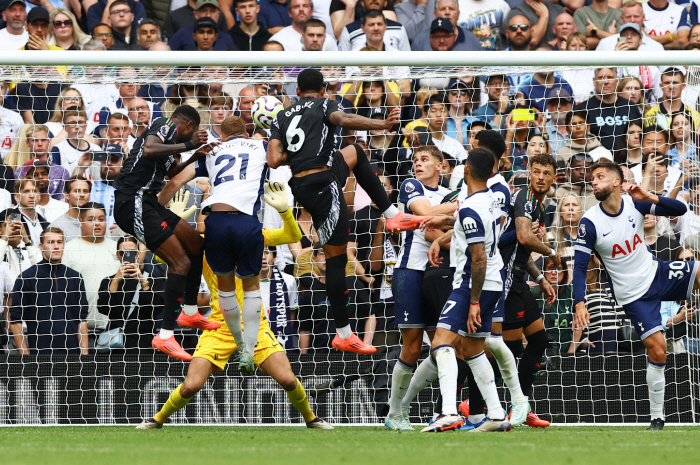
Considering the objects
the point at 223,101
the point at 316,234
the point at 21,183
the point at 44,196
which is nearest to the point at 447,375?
the point at 316,234

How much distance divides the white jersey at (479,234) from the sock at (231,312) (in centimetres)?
200

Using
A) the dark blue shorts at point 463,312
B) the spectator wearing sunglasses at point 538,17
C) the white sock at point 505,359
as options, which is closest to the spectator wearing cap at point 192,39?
the spectator wearing sunglasses at point 538,17

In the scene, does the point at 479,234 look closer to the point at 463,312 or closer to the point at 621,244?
the point at 463,312

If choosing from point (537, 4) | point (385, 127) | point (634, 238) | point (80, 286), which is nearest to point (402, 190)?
point (385, 127)

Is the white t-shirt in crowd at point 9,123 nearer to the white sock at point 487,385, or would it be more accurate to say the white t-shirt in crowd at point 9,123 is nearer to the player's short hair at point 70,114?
the player's short hair at point 70,114

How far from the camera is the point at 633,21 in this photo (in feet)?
46.6

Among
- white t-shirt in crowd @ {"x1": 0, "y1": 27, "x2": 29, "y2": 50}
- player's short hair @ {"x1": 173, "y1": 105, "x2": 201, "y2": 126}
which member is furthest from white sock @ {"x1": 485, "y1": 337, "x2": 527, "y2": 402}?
white t-shirt in crowd @ {"x1": 0, "y1": 27, "x2": 29, "y2": 50}

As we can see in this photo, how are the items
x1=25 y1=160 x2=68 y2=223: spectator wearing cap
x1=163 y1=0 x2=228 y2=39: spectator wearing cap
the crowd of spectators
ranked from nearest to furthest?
1. the crowd of spectators
2. x1=25 y1=160 x2=68 y2=223: spectator wearing cap
3. x1=163 y1=0 x2=228 y2=39: spectator wearing cap

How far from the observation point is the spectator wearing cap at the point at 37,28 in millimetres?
12859

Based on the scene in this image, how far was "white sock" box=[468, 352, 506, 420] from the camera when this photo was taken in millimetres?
7535

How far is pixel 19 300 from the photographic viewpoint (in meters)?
10.6

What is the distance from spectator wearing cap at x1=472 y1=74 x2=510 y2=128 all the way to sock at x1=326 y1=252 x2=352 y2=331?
369 centimetres

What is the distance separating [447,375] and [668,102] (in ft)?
18.1

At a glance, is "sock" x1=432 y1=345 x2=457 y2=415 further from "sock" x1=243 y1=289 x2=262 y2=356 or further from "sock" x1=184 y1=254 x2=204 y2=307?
"sock" x1=184 y1=254 x2=204 y2=307
